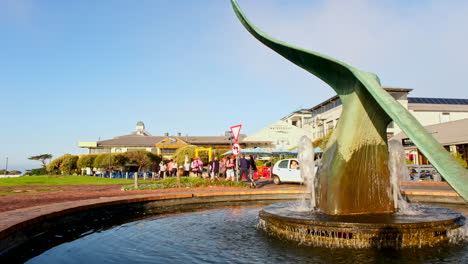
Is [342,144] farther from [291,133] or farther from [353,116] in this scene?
[291,133]

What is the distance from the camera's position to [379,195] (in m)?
5.53

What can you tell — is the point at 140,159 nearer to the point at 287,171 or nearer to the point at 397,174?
the point at 287,171

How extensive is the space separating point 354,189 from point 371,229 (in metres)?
1.14

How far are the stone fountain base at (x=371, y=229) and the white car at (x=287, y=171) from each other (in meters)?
12.2

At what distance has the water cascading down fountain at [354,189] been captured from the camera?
4484 millimetres

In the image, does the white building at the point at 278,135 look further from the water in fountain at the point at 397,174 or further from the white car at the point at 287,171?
the water in fountain at the point at 397,174

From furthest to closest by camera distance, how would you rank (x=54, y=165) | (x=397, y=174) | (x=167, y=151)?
(x=167, y=151) → (x=54, y=165) → (x=397, y=174)

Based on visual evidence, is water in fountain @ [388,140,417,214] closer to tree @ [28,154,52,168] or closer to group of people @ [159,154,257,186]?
group of people @ [159,154,257,186]

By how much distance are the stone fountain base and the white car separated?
40.2ft

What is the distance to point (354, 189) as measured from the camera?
546cm

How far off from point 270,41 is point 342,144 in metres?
2.18

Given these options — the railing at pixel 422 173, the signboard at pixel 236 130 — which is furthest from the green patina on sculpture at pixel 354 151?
the railing at pixel 422 173

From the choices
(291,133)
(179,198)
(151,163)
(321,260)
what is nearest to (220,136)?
(291,133)

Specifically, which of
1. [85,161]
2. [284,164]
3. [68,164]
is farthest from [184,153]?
[284,164]
